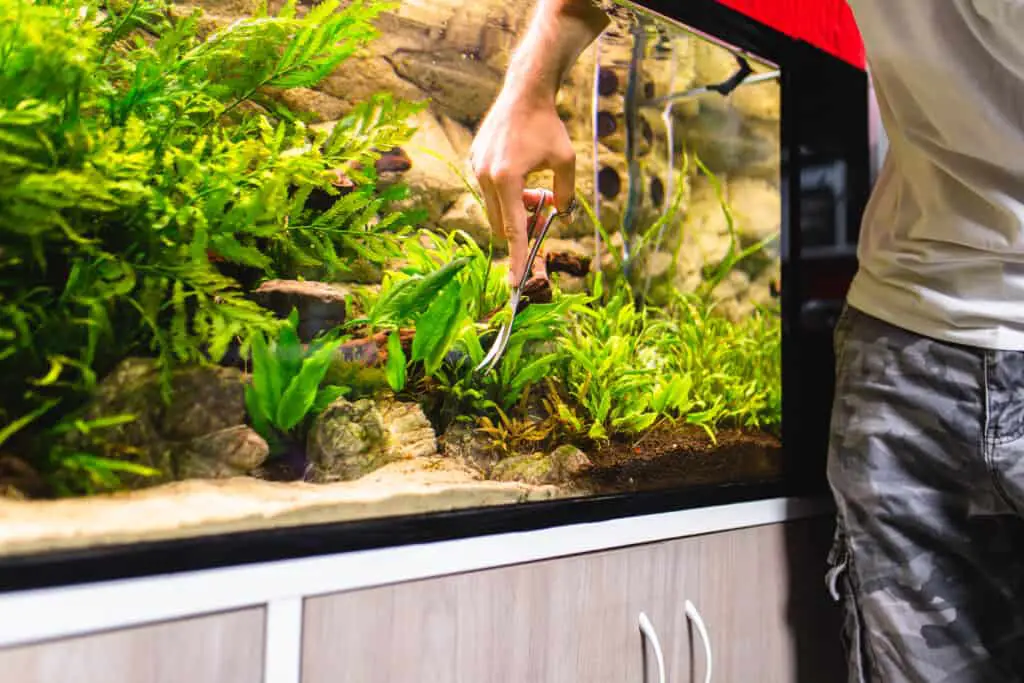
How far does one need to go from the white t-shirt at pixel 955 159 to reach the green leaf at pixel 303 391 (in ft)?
2.60

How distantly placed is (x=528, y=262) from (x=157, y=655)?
0.58m

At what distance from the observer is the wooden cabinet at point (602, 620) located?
2.41 feet

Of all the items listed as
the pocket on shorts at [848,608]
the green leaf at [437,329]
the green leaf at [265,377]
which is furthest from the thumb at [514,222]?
the pocket on shorts at [848,608]

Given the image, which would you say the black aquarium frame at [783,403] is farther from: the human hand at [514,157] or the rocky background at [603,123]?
the human hand at [514,157]

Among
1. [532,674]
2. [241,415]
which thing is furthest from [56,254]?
[532,674]

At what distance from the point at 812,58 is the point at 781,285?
399 millimetres

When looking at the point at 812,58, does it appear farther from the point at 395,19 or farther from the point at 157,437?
the point at 157,437

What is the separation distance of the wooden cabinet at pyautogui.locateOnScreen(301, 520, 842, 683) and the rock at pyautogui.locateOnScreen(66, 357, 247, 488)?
195 millimetres

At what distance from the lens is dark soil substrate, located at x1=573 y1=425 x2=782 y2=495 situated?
97 cm

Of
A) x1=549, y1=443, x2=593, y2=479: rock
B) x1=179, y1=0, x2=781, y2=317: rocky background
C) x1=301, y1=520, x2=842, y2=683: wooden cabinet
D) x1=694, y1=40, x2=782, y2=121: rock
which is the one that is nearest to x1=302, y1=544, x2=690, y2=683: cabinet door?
x1=301, y1=520, x2=842, y2=683: wooden cabinet

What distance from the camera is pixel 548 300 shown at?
3.11ft

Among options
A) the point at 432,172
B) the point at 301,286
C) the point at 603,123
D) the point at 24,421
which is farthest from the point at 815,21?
the point at 24,421

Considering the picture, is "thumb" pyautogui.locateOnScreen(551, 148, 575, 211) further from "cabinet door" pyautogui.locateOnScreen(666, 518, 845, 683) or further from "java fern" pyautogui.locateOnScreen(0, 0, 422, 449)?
"cabinet door" pyautogui.locateOnScreen(666, 518, 845, 683)

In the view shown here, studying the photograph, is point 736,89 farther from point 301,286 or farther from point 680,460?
point 301,286
